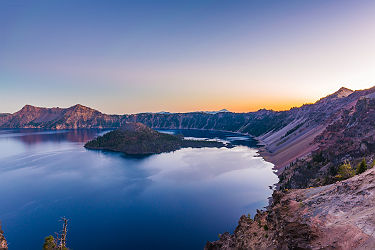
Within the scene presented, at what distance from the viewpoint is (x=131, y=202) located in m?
78.8

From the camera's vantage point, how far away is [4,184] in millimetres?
98125

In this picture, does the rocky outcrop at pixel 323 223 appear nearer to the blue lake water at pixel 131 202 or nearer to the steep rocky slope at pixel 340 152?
the steep rocky slope at pixel 340 152

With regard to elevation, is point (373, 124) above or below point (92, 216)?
above

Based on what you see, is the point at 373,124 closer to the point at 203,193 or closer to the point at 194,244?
the point at 203,193

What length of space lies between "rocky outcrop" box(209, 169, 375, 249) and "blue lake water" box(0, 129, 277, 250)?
3158 centimetres

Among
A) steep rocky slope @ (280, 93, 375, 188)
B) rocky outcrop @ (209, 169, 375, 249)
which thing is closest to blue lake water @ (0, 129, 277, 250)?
steep rocky slope @ (280, 93, 375, 188)

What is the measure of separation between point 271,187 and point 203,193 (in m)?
30.0

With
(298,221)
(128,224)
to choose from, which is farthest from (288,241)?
(128,224)

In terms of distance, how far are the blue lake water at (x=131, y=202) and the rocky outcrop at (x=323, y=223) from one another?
3158 cm

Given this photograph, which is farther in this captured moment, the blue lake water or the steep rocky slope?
the steep rocky slope

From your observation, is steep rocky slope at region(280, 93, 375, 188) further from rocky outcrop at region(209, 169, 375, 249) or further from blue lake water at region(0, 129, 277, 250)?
rocky outcrop at region(209, 169, 375, 249)

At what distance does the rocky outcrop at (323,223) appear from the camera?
16.3 m

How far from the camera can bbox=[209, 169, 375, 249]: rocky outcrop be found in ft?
53.5

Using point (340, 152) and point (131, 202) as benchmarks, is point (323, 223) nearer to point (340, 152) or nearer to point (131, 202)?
point (340, 152)
